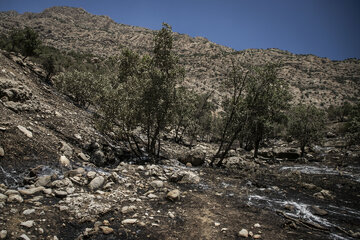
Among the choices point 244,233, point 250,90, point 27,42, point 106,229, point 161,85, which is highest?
point 27,42

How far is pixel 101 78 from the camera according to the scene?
2916 cm

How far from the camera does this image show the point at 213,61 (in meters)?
109

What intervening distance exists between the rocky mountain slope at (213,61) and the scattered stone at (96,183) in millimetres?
78276

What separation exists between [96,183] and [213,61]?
109 meters

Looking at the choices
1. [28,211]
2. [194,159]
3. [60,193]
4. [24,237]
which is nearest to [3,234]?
[24,237]

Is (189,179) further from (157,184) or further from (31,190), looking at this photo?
(31,190)

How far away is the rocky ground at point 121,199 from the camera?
19.4 feet

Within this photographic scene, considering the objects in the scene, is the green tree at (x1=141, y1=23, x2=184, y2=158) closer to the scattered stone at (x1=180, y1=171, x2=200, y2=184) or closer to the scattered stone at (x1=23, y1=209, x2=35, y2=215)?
the scattered stone at (x1=180, y1=171, x2=200, y2=184)

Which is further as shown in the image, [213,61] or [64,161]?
[213,61]

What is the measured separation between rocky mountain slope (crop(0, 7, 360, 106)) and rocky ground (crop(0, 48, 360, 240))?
74590 mm

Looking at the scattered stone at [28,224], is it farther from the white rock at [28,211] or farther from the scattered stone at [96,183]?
the scattered stone at [96,183]

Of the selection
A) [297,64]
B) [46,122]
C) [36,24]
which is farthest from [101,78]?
[36,24]

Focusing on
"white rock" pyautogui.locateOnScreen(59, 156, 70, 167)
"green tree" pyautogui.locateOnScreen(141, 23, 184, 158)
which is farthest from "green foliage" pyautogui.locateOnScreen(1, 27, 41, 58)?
"white rock" pyautogui.locateOnScreen(59, 156, 70, 167)

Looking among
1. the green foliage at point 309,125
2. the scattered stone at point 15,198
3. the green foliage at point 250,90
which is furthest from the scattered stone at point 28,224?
the green foliage at point 309,125
